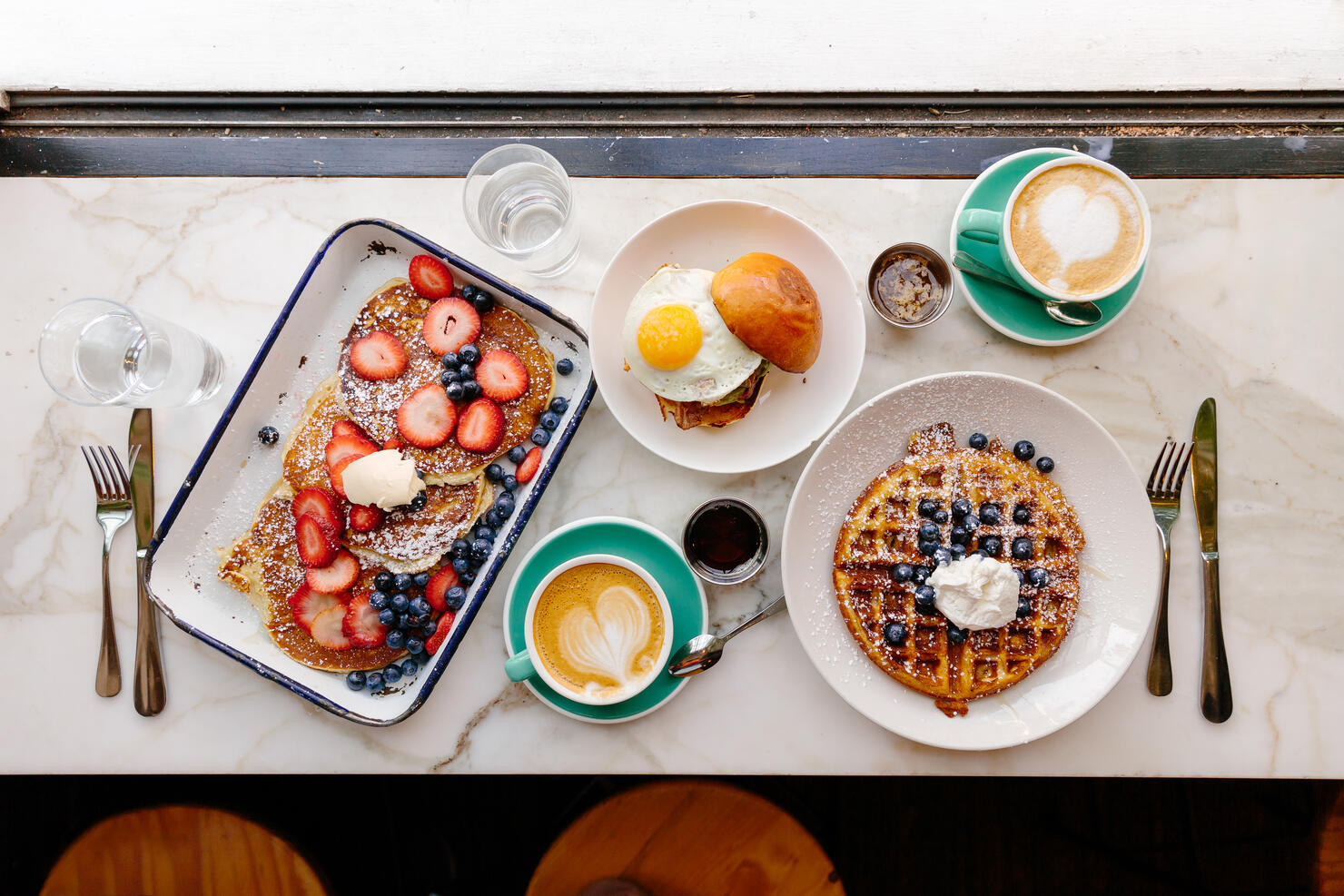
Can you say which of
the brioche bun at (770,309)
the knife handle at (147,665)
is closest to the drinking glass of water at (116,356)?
the knife handle at (147,665)

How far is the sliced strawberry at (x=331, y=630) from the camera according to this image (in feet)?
4.82

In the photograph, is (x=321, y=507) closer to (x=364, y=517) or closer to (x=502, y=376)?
(x=364, y=517)

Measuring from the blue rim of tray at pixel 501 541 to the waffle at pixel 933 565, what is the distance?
1.92 feet

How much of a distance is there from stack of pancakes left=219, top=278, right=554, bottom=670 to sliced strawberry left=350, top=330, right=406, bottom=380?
0.02 meters

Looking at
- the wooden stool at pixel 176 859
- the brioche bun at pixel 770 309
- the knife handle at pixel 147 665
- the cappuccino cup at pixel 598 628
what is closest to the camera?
the brioche bun at pixel 770 309

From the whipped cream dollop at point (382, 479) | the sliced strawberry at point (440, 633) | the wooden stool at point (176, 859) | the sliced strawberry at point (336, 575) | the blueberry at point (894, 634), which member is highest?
the whipped cream dollop at point (382, 479)

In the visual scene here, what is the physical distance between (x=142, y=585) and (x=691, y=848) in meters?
1.29

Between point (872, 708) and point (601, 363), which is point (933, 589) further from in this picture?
point (601, 363)

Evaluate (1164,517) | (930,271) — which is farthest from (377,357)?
(1164,517)

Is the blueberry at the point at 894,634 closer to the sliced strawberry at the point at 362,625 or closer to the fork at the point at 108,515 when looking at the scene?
the sliced strawberry at the point at 362,625

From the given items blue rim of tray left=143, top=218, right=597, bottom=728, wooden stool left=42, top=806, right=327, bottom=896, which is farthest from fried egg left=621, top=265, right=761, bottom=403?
wooden stool left=42, top=806, right=327, bottom=896

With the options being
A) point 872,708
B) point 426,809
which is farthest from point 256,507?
point 872,708

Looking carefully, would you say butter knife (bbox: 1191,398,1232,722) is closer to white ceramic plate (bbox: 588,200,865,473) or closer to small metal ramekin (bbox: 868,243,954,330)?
small metal ramekin (bbox: 868,243,954,330)

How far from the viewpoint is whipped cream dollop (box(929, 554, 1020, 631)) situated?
4.38 feet
